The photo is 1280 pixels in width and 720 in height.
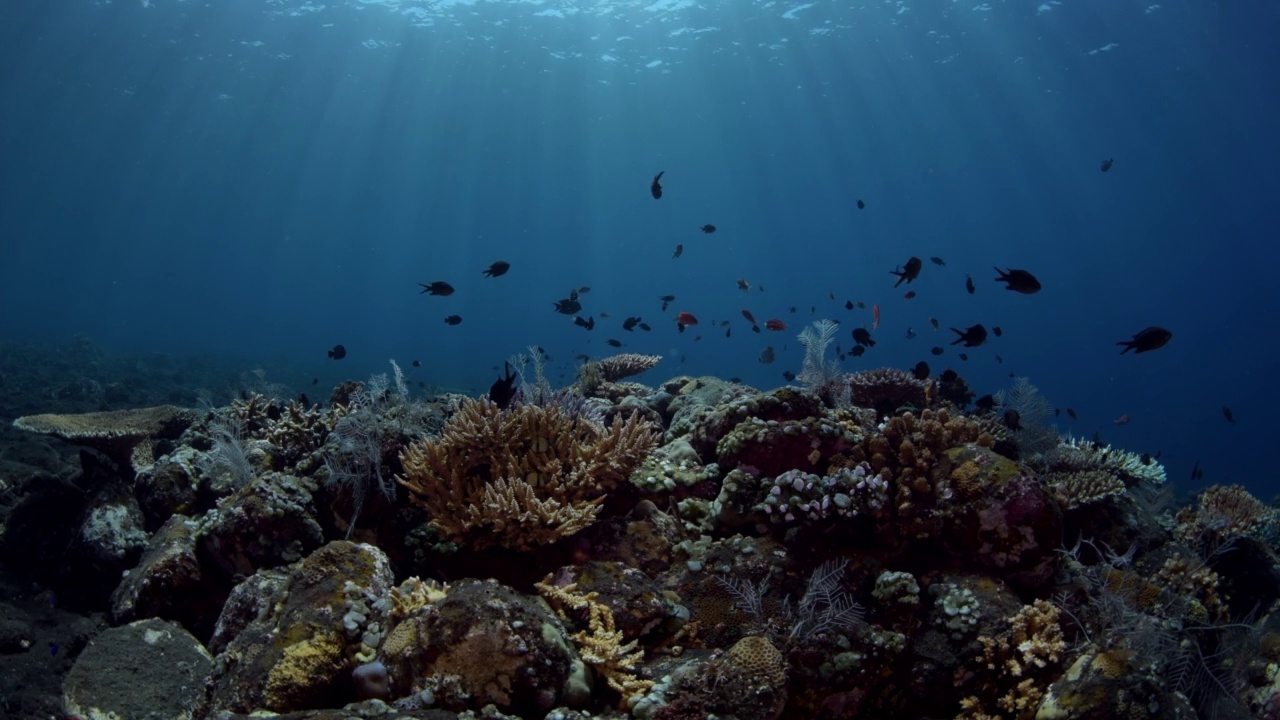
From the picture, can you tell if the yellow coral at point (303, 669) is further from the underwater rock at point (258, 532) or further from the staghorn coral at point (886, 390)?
the staghorn coral at point (886, 390)

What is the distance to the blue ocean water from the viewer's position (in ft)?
152

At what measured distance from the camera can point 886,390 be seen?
9312 mm

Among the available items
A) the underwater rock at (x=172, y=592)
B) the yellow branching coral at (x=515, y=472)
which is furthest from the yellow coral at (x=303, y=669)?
the underwater rock at (x=172, y=592)

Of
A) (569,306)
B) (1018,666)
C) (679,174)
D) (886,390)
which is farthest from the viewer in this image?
(679,174)

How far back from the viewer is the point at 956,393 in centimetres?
1021

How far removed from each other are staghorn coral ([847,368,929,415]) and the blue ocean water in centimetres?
1012

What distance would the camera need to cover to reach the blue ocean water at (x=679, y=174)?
46219mm

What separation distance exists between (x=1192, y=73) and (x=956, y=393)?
183ft

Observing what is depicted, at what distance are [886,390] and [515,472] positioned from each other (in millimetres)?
6340

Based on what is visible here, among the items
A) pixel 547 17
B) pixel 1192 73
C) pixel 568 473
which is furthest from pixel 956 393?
pixel 1192 73

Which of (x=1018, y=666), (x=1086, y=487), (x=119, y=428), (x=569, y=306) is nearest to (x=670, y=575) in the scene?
(x=1018, y=666)

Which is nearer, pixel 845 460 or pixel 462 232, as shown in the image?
pixel 845 460

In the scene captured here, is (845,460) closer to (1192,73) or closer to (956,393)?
(956,393)

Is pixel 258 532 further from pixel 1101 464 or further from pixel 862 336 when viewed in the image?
pixel 862 336
